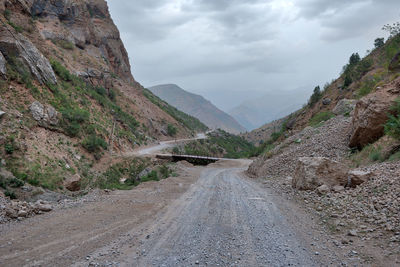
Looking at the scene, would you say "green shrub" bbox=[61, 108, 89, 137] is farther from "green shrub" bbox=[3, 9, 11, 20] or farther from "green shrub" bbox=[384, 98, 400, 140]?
"green shrub" bbox=[384, 98, 400, 140]

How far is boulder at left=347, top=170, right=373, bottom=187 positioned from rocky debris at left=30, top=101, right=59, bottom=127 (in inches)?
746

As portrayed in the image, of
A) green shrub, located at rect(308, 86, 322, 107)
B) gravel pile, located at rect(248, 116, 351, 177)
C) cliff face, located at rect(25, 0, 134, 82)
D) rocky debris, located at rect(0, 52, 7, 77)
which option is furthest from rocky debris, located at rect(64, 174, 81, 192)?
green shrub, located at rect(308, 86, 322, 107)

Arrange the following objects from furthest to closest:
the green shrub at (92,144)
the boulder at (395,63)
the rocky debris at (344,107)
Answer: the green shrub at (92,144) < the rocky debris at (344,107) < the boulder at (395,63)

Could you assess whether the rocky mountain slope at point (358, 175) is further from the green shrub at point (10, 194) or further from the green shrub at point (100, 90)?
the green shrub at point (100, 90)

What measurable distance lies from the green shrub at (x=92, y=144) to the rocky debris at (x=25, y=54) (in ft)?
21.7

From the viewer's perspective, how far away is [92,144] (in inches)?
873

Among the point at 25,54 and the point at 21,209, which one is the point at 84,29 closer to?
the point at 25,54

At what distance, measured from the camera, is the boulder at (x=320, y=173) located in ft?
27.4

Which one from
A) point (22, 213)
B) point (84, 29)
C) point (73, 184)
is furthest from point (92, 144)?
point (84, 29)

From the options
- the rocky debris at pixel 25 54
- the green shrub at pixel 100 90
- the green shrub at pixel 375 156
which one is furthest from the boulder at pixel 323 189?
the green shrub at pixel 100 90

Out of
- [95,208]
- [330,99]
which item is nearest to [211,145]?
[330,99]

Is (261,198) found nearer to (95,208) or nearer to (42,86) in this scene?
(95,208)

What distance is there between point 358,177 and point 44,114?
2004 cm

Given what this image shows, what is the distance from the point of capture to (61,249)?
4762 millimetres
